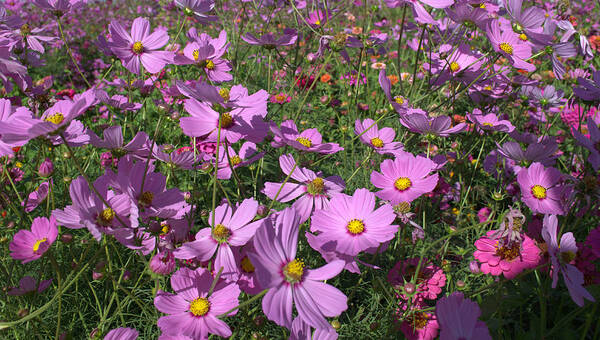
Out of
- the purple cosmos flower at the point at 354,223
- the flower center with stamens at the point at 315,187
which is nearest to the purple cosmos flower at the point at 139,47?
the flower center with stamens at the point at 315,187

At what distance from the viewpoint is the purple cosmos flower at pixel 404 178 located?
2.99 ft

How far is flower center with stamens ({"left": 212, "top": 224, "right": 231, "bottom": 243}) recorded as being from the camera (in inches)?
28.3

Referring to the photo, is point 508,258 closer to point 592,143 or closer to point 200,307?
point 592,143

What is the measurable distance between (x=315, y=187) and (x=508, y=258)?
1.65ft

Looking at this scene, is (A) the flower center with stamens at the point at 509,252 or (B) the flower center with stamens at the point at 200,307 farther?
(A) the flower center with stamens at the point at 509,252

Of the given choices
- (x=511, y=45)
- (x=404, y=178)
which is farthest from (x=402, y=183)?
(x=511, y=45)

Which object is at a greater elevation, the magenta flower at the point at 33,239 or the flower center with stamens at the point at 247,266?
the magenta flower at the point at 33,239

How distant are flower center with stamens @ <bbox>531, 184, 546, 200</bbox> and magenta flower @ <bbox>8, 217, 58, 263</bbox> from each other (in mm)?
1226

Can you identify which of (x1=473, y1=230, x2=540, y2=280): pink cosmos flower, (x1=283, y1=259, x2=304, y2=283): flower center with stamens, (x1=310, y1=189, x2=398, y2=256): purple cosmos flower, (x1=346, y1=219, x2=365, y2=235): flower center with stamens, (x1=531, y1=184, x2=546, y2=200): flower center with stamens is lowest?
(x1=473, y1=230, x2=540, y2=280): pink cosmos flower

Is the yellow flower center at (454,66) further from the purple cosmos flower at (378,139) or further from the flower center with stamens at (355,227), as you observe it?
the flower center with stamens at (355,227)

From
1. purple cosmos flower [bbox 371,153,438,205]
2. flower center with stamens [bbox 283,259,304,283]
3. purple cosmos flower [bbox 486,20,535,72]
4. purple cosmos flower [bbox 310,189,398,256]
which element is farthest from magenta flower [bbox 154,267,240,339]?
purple cosmos flower [bbox 486,20,535,72]

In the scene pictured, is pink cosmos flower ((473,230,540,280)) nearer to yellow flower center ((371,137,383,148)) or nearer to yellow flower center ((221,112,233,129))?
yellow flower center ((371,137,383,148))

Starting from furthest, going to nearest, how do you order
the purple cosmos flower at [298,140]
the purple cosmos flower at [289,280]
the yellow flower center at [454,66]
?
1. the yellow flower center at [454,66]
2. the purple cosmos flower at [298,140]
3. the purple cosmos flower at [289,280]

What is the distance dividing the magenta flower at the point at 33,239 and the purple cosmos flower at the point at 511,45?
130 centimetres
